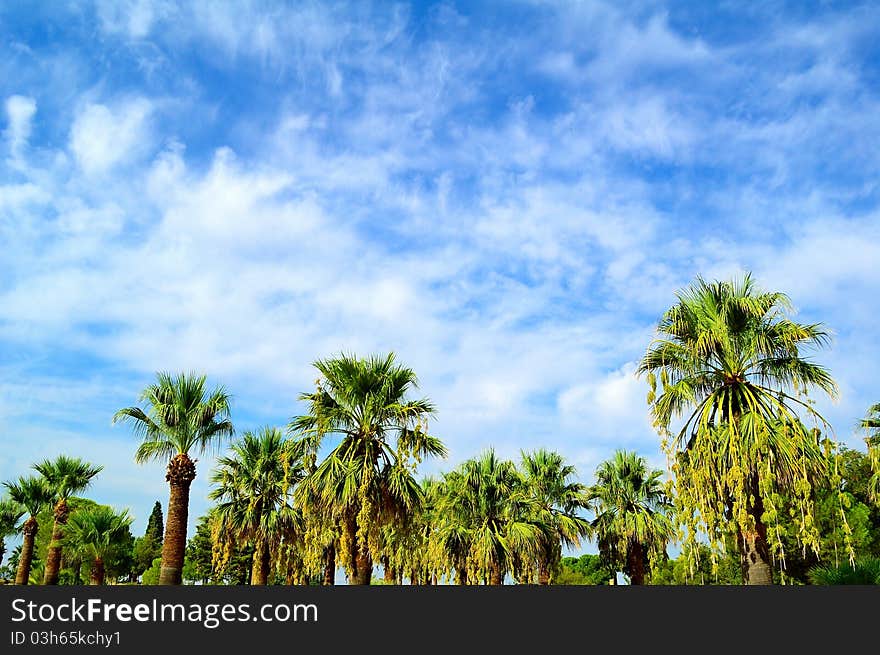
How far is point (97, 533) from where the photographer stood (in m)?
43.6

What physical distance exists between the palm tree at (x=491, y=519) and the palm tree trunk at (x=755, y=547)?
14456mm

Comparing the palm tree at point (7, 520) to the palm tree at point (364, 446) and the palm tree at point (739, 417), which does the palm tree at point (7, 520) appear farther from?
the palm tree at point (739, 417)

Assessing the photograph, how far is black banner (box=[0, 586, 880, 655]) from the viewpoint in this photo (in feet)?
25.2

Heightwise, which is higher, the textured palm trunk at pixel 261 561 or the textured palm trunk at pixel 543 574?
the textured palm trunk at pixel 261 561

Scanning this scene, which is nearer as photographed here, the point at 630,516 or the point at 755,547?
the point at 755,547

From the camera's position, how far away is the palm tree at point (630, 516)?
37.0 meters

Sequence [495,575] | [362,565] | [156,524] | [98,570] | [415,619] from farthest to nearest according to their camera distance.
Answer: [156,524] < [98,570] < [495,575] < [362,565] < [415,619]

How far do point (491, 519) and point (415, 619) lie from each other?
81.8 ft

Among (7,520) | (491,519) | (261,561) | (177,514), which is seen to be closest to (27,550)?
(7,520)

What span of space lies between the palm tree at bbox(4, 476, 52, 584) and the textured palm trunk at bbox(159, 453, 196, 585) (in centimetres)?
2385

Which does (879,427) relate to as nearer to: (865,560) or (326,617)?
(865,560)

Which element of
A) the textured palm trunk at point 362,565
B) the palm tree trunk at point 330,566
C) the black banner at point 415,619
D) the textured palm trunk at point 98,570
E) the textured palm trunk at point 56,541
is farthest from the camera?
the textured palm trunk at point 98,570

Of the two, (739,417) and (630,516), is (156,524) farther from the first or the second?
(739,417)

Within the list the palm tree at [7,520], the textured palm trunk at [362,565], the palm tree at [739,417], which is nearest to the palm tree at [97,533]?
the palm tree at [7,520]
